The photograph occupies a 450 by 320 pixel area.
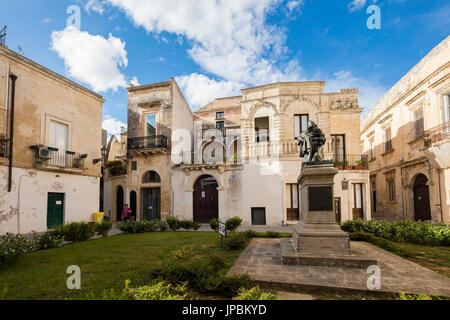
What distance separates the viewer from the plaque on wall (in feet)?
18.9

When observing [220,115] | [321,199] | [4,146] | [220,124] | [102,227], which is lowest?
[102,227]

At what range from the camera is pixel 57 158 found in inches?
543

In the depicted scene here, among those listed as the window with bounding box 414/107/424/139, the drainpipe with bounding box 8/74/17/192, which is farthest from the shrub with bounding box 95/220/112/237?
the window with bounding box 414/107/424/139

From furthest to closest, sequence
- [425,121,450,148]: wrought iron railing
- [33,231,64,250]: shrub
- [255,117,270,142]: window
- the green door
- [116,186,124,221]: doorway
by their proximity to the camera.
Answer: [116,186,124,221]: doorway, [255,117,270,142]: window, the green door, [425,121,450,148]: wrought iron railing, [33,231,64,250]: shrub

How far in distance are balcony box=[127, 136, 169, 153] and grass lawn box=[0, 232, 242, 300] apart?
1012 centimetres

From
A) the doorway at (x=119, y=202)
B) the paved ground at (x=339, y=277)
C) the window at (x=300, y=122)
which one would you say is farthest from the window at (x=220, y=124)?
the paved ground at (x=339, y=277)

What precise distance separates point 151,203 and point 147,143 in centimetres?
466

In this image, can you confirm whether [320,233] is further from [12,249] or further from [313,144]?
[12,249]

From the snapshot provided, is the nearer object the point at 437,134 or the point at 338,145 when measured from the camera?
the point at 437,134

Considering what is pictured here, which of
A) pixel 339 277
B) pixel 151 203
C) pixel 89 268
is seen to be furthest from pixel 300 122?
pixel 89 268

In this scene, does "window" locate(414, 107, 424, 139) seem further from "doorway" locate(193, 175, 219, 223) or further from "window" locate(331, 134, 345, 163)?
"doorway" locate(193, 175, 219, 223)

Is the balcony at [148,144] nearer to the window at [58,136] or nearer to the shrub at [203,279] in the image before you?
the window at [58,136]
